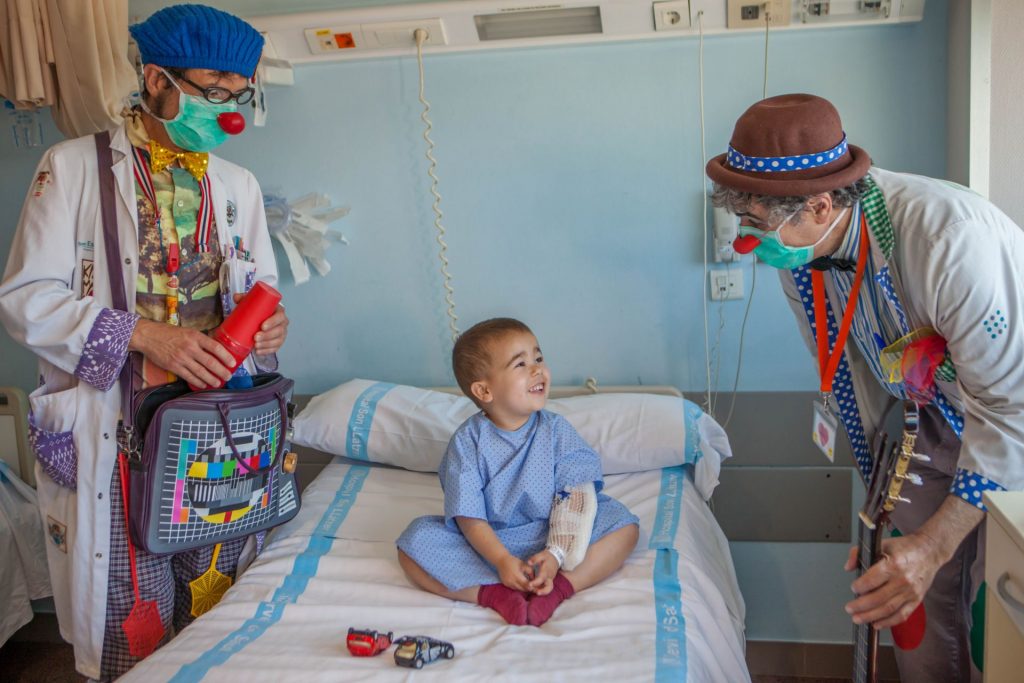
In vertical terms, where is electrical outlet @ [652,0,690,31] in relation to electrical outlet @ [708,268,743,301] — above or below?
above

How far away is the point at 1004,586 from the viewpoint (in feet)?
4.53

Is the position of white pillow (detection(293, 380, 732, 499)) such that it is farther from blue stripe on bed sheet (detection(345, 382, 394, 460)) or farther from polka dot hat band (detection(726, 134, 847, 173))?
polka dot hat band (detection(726, 134, 847, 173))

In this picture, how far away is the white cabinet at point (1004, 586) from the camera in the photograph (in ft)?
4.37

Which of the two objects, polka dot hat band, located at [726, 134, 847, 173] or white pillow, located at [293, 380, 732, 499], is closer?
Answer: polka dot hat band, located at [726, 134, 847, 173]

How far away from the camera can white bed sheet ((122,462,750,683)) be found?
1.73m

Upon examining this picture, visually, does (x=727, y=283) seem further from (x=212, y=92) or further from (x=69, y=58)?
(x=69, y=58)

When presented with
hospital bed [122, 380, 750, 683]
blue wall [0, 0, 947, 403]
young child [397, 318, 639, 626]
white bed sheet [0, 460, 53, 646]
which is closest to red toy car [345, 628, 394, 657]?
hospital bed [122, 380, 750, 683]

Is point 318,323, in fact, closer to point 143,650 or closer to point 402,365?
point 402,365

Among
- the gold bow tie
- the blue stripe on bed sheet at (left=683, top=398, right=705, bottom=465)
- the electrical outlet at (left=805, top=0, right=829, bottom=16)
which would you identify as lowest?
the blue stripe on bed sheet at (left=683, top=398, right=705, bottom=465)

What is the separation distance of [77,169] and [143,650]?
3.54 feet

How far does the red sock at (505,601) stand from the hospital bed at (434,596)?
0.02 m

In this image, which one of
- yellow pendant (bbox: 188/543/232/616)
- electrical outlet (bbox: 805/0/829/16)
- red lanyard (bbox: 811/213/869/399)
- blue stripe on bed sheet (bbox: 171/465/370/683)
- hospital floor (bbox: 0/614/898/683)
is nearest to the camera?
blue stripe on bed sheet (bbox: 171/465/370/683)

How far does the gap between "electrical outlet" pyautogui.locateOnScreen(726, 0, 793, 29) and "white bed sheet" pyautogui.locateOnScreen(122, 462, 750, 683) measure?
1238mm

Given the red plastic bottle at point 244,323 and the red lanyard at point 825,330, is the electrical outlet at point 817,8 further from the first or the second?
the red plastic bottle at point 244,323
